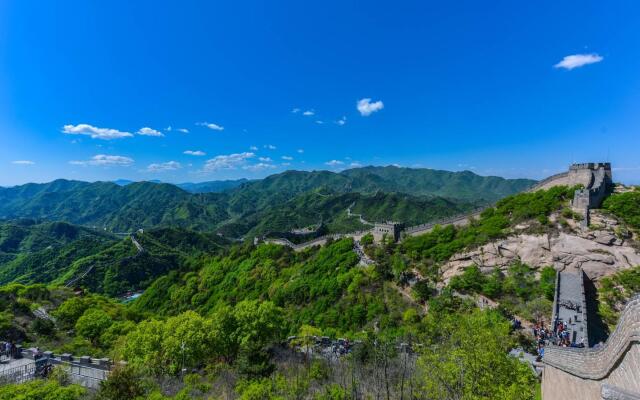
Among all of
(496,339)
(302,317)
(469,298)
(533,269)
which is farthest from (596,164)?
(302,317)

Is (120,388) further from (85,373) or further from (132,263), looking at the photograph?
(132,263)

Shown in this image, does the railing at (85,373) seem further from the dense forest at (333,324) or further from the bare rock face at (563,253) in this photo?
the bare rock face at (563,253)

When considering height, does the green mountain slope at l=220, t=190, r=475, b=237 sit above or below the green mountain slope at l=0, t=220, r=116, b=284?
above

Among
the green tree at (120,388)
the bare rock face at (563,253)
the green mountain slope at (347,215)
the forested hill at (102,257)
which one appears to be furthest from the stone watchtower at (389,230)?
the green mountain slope at (347,215)

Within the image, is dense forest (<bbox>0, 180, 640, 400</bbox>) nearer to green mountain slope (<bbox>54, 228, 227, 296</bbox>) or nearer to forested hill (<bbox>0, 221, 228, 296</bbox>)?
green mountain slope (<bbox>54, 228, 227, 296</bbox>)

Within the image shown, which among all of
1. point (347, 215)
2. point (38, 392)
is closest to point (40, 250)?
point (347, 215)

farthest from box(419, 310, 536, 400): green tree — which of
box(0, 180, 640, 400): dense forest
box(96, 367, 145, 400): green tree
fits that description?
box(96, 367, 145, 400): green tree
